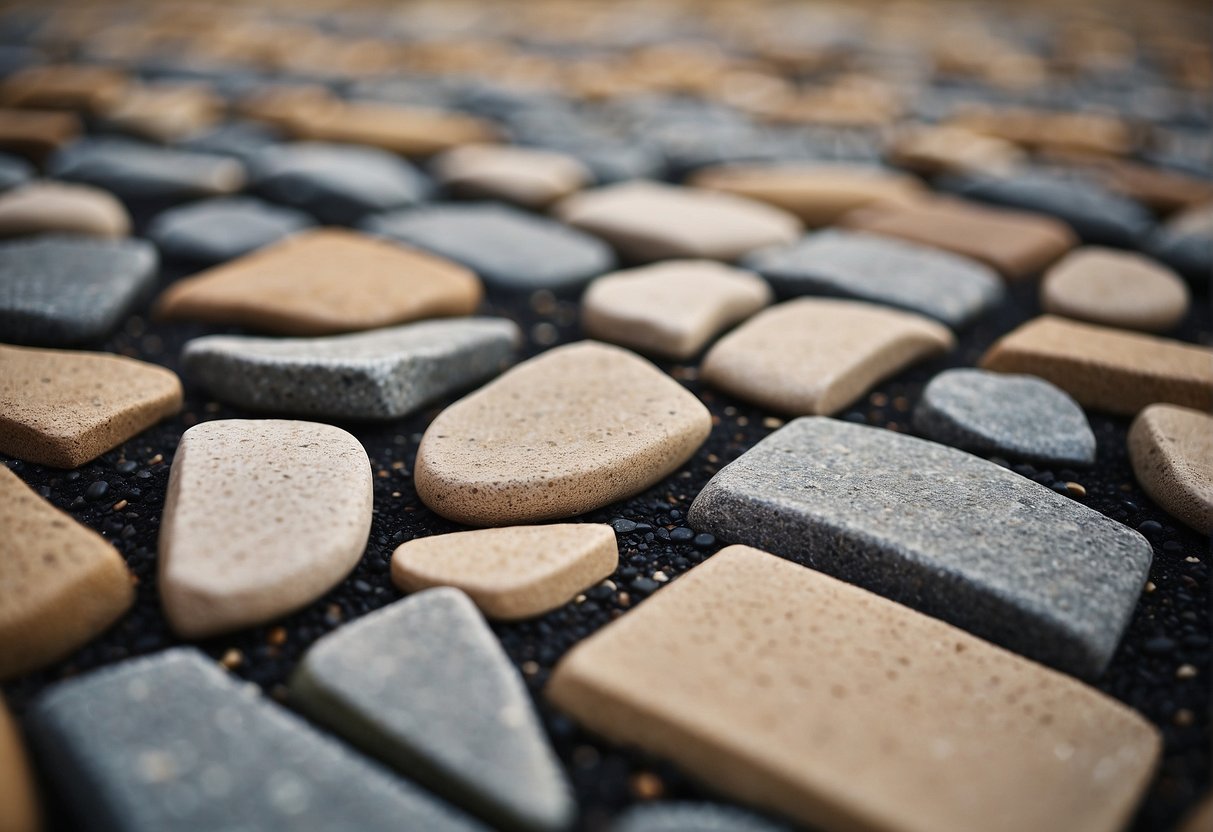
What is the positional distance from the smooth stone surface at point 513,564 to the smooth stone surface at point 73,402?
0.40m

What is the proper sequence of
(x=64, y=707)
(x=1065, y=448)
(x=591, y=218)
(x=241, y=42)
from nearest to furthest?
(x=64, y=707)
(x=1065, y=448)
(x=591, y=218)
(x=241, y=42)

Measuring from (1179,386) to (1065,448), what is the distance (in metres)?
0.23

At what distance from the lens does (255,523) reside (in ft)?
2.50

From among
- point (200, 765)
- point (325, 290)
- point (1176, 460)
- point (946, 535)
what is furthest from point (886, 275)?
point (200, 765)

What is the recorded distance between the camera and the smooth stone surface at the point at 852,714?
0.59 metres

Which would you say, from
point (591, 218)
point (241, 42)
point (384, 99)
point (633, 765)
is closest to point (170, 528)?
point (633, 765)

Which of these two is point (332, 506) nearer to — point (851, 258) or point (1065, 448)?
point (1065, 448)

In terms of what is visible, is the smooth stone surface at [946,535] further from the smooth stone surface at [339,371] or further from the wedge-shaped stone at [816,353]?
the smooth stone surface at [339,371]

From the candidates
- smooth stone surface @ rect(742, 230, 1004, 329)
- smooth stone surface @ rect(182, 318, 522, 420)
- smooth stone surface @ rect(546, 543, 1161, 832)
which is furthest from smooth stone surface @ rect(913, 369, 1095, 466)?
smooth stone surface @ rect(182, 318, 522, 420)

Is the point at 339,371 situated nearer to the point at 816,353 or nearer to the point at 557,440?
the point at 557,440

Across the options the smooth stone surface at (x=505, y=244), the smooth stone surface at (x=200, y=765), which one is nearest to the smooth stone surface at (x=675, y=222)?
the smooth stone surface at (x=505, y=244)

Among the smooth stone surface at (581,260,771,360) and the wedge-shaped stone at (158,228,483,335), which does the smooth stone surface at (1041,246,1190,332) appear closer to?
the smooth stone surface at (581,260,771,360)

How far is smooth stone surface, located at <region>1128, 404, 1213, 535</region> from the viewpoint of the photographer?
36.3 inches

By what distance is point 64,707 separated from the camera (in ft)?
2.03
